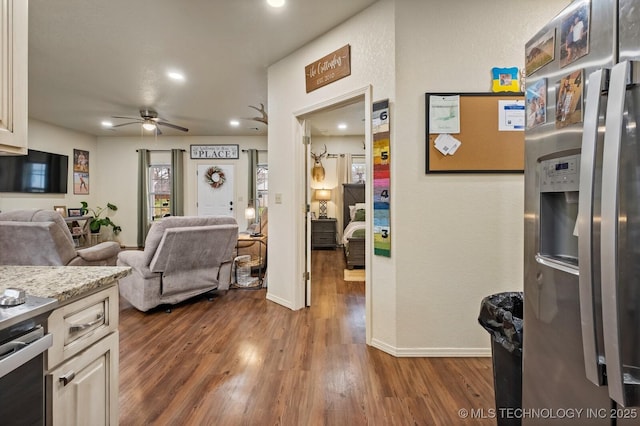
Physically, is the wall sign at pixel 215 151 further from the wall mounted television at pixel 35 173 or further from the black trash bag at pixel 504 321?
the black trash bag at pixel 504 321

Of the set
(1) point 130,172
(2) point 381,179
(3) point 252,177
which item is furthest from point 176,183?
(2) point 381,179

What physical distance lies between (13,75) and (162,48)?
260 centimetres

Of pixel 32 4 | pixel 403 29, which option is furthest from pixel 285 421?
pixel 32 4

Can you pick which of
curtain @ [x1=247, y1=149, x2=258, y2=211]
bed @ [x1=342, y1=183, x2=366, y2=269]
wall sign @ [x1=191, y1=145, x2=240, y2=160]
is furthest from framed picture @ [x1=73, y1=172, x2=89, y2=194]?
bed @ [x1=342, y1=183, x2=366, y2=269]

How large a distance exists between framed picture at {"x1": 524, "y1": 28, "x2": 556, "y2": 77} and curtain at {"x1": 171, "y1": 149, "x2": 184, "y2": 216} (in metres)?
7.39

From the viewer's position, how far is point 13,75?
0.92m

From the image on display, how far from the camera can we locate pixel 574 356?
0.79 meters

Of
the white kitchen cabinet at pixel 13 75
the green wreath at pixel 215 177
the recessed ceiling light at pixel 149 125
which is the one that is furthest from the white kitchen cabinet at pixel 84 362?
the green wreath at pixel 215 177

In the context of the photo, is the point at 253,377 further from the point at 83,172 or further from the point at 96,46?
the point at 83,172

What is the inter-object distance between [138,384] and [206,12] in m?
2.85

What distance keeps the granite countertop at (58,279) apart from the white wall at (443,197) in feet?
5.79

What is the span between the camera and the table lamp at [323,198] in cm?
697

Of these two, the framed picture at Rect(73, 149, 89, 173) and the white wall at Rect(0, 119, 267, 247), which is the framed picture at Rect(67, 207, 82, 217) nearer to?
the white wall at Rect(0, 119, 267, 247)

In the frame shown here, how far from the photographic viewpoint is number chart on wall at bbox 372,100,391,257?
2.22m
